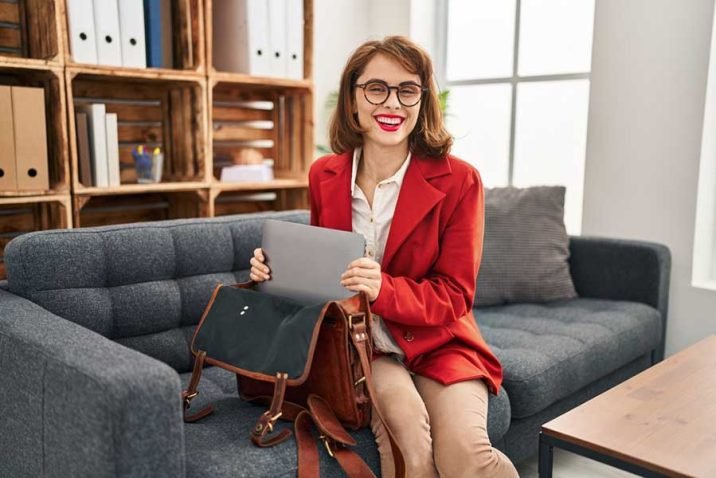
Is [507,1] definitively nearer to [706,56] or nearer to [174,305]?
[706,56]

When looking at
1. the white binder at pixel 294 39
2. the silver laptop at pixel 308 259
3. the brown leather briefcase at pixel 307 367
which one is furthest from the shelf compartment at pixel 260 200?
the brown leather briefcase at pixel 307 367

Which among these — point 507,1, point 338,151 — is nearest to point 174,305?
point 338,151

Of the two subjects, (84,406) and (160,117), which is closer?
(84,406)

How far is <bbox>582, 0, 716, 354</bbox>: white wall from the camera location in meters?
2.69

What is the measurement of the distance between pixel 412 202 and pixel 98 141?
52.7 inches

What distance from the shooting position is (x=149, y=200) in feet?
9.24

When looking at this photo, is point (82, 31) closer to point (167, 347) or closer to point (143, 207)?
point (143, 207)

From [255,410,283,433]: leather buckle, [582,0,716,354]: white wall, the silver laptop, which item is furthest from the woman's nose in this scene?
[582,0,716,354]: white wall

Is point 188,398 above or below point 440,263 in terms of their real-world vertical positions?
below

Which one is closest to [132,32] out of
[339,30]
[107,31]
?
[107,31]

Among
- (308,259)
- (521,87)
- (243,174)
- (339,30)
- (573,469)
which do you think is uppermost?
(339,30)

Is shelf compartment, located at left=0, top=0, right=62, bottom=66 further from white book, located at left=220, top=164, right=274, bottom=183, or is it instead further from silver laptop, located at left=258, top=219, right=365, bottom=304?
silver laptop, located at left=258, top=219, right=365, bottom=304

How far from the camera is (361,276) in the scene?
56.0 inches

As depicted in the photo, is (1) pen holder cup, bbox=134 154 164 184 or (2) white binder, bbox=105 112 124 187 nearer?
(2) white binder, bbox=105 112 124 187
